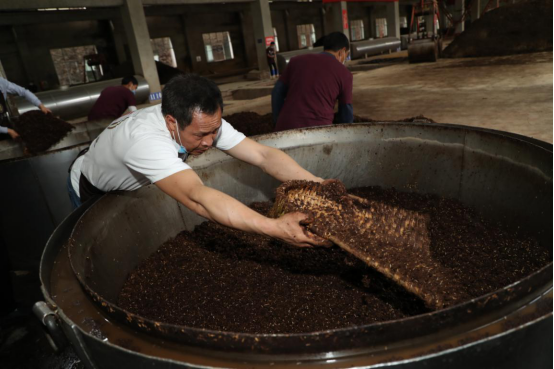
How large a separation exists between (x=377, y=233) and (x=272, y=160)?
608mm

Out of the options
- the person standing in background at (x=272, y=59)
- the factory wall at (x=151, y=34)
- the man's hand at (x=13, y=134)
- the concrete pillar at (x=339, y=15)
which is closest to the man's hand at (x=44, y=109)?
the man's hand at (x=13, y=134)

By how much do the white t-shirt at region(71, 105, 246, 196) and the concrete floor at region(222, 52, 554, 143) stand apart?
3.07m

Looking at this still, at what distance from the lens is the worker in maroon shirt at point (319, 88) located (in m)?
2.35

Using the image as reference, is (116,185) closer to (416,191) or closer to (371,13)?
(416,191)

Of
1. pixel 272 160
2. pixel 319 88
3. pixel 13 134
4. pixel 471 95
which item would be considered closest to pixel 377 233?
pixel 272 160

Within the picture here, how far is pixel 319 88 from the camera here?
7.73ft

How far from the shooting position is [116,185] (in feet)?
4.91

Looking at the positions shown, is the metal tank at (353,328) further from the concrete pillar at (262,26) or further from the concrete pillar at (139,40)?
the concrete pillar at (262,26)

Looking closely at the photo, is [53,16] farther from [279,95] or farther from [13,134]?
[279,95]

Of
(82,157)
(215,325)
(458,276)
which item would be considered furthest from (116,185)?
(458,276)

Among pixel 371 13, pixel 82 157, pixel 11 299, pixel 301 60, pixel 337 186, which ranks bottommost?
pixel 11 299

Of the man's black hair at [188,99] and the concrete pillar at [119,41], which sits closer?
the man's black hair at [188,99]

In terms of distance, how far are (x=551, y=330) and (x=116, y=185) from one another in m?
1.45

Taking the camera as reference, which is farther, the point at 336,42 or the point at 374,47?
the point at 374,47
